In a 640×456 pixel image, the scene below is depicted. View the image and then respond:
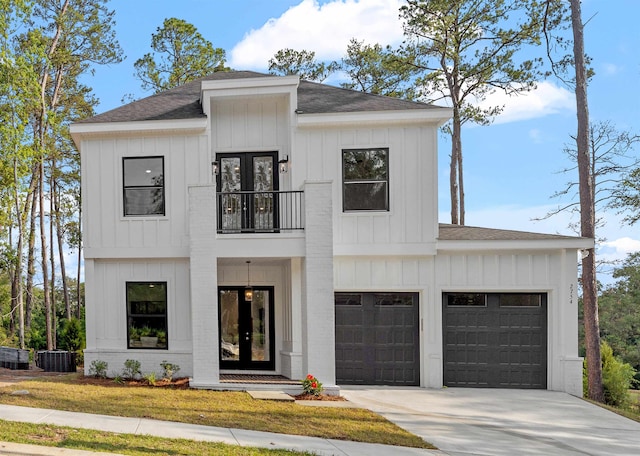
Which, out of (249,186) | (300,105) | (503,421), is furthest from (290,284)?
(503,421)

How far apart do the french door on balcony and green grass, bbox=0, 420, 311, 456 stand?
238 inches

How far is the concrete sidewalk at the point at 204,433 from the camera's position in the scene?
652cm

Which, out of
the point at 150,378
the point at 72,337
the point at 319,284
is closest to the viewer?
the point at 319,284

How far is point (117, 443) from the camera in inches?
245

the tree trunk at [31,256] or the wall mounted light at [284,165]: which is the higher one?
the wall mounted light at [284,165]

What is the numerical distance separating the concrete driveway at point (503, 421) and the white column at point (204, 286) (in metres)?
3.15

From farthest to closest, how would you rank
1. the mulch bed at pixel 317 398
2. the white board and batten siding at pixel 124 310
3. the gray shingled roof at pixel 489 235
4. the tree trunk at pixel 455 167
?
1. the tree trunk at pixel 455 167
2. the white board and batten siding at pixel 124 310
3. the gray shingled roof at pixel 489 235
4. the mulch bed at pixel 317 398

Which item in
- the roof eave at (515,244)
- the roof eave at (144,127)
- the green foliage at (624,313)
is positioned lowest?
the green foliage at (624,313)

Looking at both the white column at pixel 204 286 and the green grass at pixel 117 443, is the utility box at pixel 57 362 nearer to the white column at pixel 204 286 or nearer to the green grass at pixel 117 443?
the white column at pixel 204 286

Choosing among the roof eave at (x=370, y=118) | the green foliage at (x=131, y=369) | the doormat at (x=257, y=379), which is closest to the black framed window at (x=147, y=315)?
the green foliage at (x=131, y=369)

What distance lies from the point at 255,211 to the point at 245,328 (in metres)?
3.11

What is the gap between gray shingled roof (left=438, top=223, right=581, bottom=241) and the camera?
36.5 ft

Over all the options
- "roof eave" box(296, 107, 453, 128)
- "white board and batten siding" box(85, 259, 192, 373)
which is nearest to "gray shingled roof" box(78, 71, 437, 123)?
"roof eave" box(296, 107, 453, 128)

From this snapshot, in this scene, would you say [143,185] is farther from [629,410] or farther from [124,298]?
[629,410]
